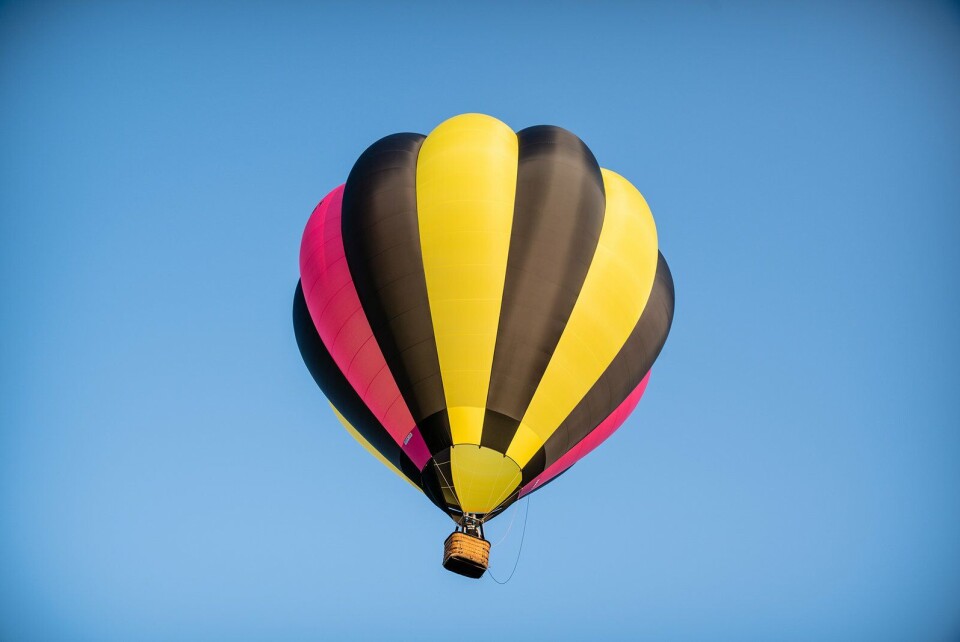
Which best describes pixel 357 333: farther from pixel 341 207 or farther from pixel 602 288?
pixel 602 288

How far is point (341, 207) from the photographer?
44.3ft

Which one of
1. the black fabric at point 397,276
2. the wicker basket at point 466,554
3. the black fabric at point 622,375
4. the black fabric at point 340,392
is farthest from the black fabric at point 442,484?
the black fabric at point 622,375

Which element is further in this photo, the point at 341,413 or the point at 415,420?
the point at 341,413

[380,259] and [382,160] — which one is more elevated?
[382,160]

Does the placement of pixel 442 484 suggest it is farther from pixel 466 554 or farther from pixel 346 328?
pixel 346 328

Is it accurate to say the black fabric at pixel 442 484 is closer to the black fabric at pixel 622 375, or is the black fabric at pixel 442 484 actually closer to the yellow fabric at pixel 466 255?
the yellow fabric at pixel 466 255

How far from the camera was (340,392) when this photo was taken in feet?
43.9

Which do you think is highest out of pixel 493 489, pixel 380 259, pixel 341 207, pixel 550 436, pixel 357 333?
pixel 341 207

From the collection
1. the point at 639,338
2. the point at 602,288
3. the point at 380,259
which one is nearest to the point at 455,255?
the point at 380,259

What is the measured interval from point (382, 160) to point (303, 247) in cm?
170

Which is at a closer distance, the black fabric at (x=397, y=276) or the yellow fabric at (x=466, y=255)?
the yellow fabric at (x=466, y=255)

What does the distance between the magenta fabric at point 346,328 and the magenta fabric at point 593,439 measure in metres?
1.74

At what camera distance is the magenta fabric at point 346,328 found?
12.4m

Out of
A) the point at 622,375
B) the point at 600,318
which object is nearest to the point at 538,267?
the point at 600,318
